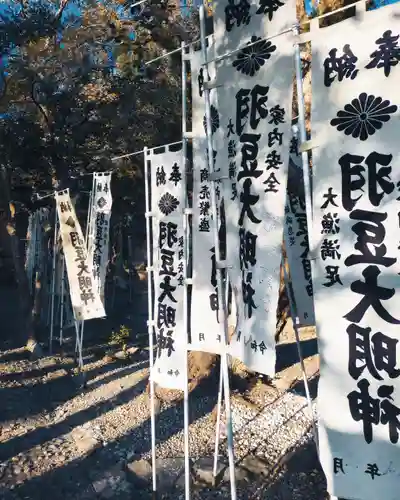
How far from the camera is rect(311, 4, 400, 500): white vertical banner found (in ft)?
8.79

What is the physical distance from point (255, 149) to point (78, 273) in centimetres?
584

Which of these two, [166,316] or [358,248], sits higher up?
[358,248]

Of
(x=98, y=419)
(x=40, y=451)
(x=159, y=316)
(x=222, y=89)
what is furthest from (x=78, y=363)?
(x=222, y=89)

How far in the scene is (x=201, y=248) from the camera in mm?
4684

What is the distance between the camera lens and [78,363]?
10.4 meters

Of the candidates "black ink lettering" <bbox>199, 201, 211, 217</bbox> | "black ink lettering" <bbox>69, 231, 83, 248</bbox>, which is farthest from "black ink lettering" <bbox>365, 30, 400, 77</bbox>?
"black ink lettering" <bbox>69, 231, 83, 248</bbox>

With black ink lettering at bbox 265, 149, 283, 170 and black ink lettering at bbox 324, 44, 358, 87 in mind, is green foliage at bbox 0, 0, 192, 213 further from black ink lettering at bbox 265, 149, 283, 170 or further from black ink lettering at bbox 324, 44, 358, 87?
black ink lettering at bbox 324, 44, 358, 87

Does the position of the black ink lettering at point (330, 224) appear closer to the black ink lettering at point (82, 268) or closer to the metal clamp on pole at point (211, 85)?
the metal clamp on pole at point (211, 85)

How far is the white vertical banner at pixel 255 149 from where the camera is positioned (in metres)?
3.42

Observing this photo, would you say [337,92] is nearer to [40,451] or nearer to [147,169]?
[147,169]

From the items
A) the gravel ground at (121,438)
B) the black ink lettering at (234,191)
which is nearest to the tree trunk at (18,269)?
the gravel ground at (121,438)

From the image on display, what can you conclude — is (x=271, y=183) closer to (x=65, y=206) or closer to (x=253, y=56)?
(x=253, y=56)

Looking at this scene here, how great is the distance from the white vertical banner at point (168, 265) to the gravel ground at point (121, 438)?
4.35ft

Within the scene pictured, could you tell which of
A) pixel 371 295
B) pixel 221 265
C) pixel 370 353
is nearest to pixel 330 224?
pixel 371 295
